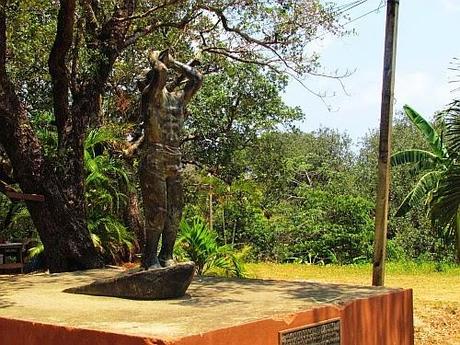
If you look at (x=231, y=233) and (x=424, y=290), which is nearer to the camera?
(x=424, y=290)

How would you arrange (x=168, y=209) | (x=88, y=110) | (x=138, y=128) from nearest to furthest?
1. (x=168, y=209)
2. (x=88, y=110)
3. (x=138, y=128)

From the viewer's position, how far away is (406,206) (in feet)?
57.7

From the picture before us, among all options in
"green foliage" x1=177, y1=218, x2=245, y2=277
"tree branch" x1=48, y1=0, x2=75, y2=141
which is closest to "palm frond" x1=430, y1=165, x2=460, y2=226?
"green foliage" x1=177, y1=218, x2=245, y2=277

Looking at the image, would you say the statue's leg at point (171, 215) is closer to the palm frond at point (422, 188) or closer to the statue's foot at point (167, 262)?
the statue's foot at point (167, 262)

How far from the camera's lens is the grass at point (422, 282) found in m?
9.12

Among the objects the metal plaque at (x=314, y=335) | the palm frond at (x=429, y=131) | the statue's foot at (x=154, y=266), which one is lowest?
the metal plaque at (x=314, y=335)

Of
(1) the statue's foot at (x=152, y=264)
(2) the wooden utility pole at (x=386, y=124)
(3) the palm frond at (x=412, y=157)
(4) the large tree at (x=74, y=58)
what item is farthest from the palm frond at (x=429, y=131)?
(1) the statue's foot at (x=152, y=264)

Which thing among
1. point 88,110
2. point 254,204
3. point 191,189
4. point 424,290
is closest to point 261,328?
point 88,110

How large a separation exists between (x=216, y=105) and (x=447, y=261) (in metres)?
7.76

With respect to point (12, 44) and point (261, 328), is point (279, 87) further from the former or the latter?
point (261, 328)

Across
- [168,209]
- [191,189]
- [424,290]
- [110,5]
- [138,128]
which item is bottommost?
[424,290]

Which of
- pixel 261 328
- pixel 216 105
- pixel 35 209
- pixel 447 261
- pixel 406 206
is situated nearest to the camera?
pixel 261 328

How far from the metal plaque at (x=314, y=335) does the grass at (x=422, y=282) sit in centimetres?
360

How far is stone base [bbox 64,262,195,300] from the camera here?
600 cm
